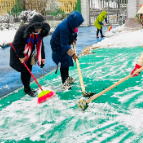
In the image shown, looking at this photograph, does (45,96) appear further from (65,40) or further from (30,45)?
(65,40)

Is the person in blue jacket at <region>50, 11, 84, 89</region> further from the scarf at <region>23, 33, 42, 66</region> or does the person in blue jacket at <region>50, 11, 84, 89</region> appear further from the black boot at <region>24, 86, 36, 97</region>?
the black boot at <region>24, 86, 36, 97</region>

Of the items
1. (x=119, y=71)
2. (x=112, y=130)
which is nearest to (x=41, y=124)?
(x=112, y=130)

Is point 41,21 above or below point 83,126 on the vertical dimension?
above

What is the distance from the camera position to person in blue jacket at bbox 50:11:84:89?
394cm

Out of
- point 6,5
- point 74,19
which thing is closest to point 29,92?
point 74,19

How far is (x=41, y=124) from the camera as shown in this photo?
3.14 meters

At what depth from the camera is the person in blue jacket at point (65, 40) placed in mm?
3938

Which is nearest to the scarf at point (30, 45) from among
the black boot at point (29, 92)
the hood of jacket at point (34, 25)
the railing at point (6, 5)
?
the hood of jacket at point (34, 25)

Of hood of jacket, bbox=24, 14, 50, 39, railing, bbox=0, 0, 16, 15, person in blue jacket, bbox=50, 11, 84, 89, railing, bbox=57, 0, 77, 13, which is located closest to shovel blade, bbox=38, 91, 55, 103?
person in blue jacket, bbox=50, 11, 84, 89

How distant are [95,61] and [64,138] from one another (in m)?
4.43

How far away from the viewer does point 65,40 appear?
4.01 metres

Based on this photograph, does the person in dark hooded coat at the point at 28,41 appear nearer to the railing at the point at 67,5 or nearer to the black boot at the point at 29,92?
the black boot at the point at 29,92

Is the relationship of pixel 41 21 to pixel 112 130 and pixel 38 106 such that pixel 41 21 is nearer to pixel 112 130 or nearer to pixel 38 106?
pixel 38 106

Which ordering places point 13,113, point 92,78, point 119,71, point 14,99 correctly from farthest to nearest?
1. point 119,71
2. point 92,78
3. point 14,99
4. point 13,113
